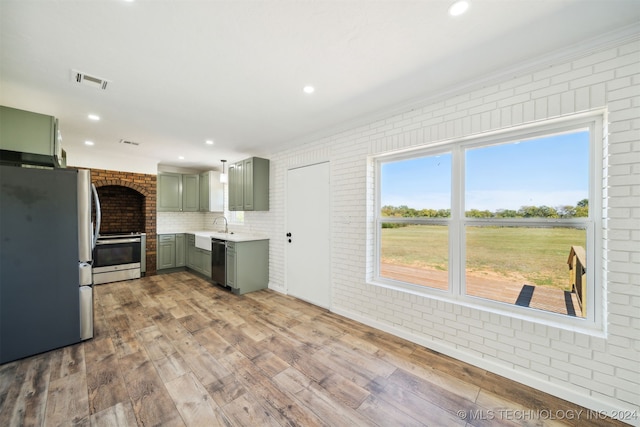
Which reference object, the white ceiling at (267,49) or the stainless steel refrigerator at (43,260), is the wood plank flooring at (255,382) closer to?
the stainless steel refrigerator at (43,260)

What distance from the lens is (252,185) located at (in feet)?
14.4

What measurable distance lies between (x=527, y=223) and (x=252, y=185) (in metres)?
3.85

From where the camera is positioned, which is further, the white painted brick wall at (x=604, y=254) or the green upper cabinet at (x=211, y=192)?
the green upper cabinet at (x=211, y=192)

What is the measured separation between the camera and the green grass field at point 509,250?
6.48 ft

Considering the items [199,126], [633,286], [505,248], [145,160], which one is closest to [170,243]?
[145,160]

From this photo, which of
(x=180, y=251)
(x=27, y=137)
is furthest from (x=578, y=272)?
(x=180, y=251)

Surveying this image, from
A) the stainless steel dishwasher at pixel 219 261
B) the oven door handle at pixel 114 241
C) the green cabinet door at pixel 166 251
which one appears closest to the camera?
the stainless steel dishwasher at pixel 219 261

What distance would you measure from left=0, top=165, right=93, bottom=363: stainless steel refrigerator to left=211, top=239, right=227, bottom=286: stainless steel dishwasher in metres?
1.86

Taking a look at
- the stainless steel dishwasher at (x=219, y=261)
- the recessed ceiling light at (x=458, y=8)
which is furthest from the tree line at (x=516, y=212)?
the stainless steel dishwasher at (x=219, y=261)

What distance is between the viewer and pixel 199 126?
335cm

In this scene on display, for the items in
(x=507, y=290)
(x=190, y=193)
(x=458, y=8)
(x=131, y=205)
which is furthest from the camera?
(x=190, y=193)

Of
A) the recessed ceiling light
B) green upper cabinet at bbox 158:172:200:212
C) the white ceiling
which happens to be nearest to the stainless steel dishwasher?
green upper cabinet at bbox 158:172:200:212

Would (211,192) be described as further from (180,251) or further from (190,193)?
(180,251)

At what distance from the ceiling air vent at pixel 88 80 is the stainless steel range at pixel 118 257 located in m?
3.41
